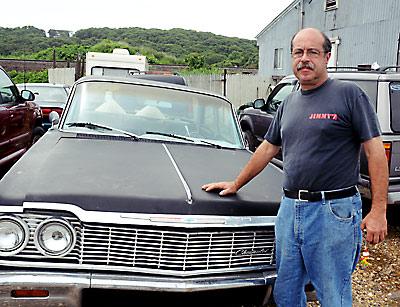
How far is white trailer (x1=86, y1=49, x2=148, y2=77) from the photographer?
17.0 metres

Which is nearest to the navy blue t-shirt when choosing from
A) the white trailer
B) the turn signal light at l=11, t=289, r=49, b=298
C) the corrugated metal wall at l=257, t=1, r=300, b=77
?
the turn signal light at l=11, t=289, r=49, b=298

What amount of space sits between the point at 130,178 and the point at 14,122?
4058mm

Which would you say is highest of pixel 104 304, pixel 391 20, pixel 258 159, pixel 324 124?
pixel 391 20

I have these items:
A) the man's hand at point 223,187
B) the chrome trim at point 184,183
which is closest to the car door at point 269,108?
the chrome trim at point 184,183

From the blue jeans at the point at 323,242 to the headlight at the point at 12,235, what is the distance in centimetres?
144

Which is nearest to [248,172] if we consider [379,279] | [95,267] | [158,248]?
[158,248]

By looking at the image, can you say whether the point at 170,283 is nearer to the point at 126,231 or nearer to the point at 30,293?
the point at 126,231

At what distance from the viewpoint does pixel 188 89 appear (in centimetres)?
466

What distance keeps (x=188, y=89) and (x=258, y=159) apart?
181 cm

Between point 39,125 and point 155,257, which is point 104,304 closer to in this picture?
point 155,257

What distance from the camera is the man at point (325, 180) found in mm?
2514

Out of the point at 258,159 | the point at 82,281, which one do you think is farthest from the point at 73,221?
the point at 258,159

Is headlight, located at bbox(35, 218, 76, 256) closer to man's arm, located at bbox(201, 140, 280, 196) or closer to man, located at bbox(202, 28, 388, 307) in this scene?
man's arm, located at bbox(201, 140, 280, 196)

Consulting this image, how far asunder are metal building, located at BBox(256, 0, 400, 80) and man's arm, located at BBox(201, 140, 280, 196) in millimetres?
14518
